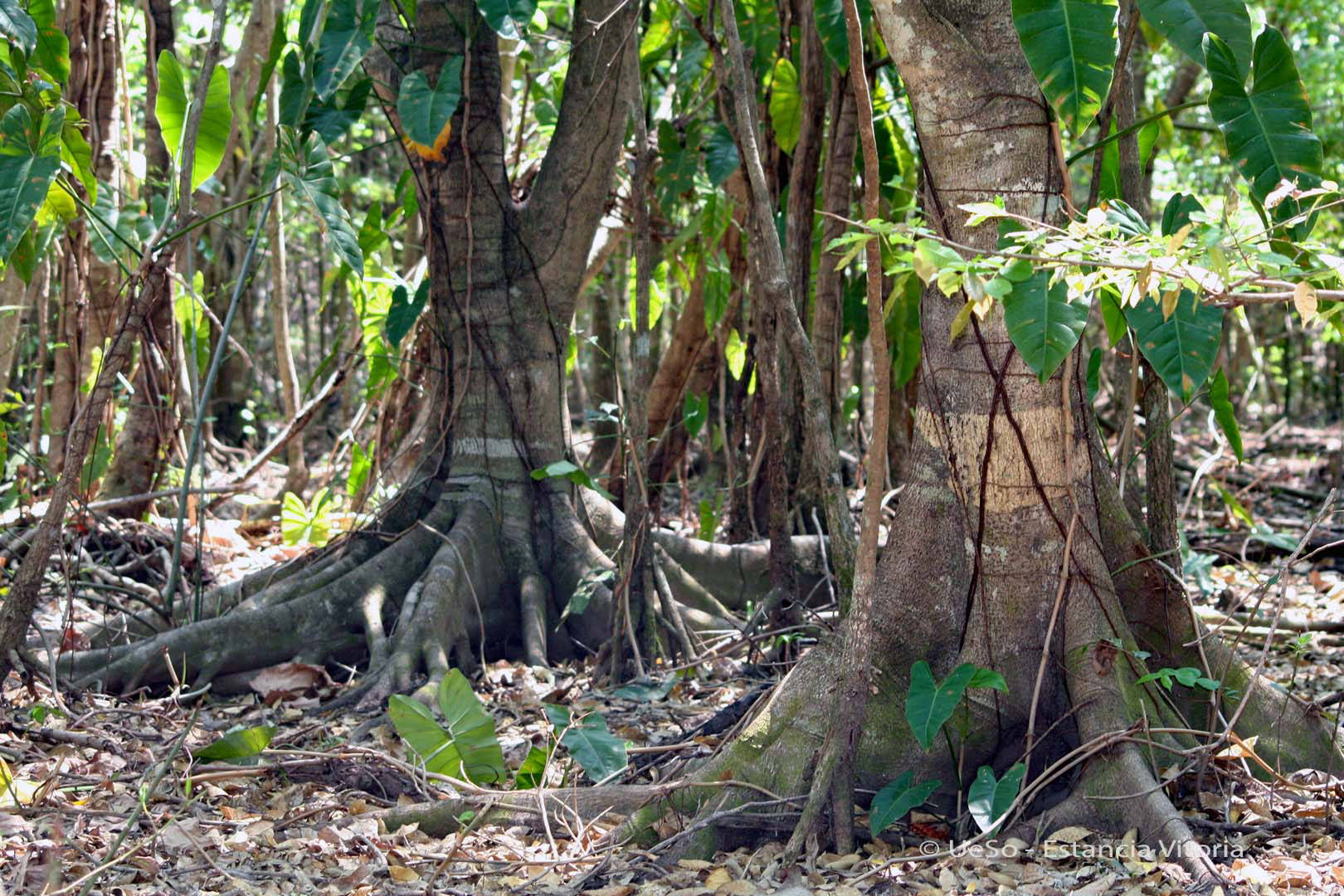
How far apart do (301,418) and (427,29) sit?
6.17 ft

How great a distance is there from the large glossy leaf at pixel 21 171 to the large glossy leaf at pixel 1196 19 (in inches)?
85.8

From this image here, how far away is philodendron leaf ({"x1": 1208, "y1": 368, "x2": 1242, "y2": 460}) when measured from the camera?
2.81 m

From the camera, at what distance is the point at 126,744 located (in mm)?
2777

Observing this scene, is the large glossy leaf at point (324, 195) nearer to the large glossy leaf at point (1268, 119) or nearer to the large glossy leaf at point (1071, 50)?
the large glossy leaf at point (1071, 50)

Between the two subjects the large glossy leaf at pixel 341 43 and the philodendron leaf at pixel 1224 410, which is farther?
the large glossy leaf at pixel 341 43

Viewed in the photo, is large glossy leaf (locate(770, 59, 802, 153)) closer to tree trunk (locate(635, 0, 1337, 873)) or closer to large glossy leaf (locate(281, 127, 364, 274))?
large glossy leaf (locate(281, 127, 364, 274))

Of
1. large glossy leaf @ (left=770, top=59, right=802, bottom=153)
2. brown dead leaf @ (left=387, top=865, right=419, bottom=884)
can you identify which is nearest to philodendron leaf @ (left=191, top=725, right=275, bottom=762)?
brown dead leaf @ (left=387, top=865, right=419, bottom=884)

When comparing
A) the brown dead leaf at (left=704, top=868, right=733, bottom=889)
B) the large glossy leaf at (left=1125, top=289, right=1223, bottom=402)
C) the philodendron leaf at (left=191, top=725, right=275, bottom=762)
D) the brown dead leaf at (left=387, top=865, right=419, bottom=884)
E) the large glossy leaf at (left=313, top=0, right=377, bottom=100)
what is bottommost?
the brown dead leaf at (left=704, top=868, right=733, bottom=889)

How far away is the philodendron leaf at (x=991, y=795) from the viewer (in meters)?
2.09

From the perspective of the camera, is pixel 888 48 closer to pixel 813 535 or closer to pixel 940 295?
pixel 940 295

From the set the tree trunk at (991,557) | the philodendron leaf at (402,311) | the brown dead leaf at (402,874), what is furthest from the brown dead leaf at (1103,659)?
the philodendron leaf at (402,311)

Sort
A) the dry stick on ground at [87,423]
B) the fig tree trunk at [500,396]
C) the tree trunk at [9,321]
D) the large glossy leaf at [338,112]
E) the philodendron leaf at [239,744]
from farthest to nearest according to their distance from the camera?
the tree trunk at [9,321] < the fig tree trunk at [500,396] < the large glossy leaf at [338,112] < the dry stick on ground at [87,423] < the philodendron leaf at [239,744]

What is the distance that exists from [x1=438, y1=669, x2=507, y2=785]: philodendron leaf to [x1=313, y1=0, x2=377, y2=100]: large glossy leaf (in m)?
1.60

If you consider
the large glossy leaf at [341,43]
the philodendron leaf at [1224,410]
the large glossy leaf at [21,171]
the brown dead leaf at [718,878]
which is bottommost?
the brown dead leaf at [718,878]
